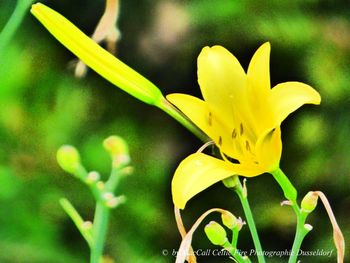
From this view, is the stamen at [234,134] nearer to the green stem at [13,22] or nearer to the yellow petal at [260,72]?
the yellow petal at [260,72]

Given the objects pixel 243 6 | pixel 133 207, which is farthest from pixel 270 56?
pixel 133 207

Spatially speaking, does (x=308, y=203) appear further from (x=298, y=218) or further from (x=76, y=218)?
(x=76, y=218)

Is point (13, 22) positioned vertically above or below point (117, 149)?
above

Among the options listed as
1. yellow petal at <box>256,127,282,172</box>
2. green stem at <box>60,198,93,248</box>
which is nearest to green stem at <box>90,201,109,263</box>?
green stem at <box>60,198,93,248</box>

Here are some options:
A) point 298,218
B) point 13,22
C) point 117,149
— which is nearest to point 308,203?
point 298,218

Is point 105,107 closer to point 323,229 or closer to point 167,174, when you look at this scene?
point 167,174
